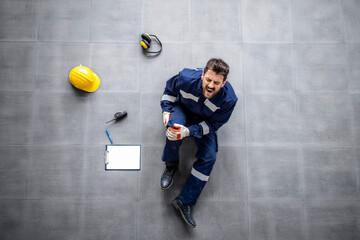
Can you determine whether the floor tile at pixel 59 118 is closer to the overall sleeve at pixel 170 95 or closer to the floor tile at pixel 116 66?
the floor tile at pixel 116 66

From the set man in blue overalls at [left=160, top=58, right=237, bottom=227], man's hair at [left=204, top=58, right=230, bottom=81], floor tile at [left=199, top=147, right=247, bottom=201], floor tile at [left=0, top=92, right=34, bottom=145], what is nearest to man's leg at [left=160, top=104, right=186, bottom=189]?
man in blue overalls at [left=160, top=58, right=237, bottom=227]

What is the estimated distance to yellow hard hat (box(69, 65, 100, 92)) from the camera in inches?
85.4

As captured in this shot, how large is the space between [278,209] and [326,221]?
489mm

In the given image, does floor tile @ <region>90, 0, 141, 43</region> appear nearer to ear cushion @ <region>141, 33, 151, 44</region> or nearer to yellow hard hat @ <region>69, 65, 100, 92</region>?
ear cushion @ <region>141, 33, 151, 44</region>

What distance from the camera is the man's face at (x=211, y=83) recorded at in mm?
1647

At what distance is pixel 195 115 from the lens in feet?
6.75

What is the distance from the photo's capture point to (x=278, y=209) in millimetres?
2242

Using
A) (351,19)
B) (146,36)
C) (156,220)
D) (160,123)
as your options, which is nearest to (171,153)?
(160,123)

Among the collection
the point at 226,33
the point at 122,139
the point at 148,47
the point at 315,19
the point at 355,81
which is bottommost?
the point at 122,139

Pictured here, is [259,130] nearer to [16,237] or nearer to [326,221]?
[326,221]

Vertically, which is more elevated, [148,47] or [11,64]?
[148,47]

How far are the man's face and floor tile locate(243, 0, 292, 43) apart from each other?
968mm

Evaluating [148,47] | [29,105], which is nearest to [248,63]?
[148,47]

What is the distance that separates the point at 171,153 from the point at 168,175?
0.25 metres
